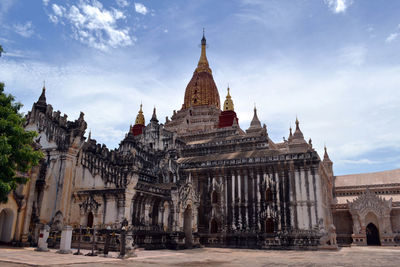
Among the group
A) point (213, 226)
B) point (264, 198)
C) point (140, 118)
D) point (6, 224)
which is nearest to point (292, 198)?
point (264, 198)

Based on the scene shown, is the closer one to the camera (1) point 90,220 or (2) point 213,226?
(1) point 90,220

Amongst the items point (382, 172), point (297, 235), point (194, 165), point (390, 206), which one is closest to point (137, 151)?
point (194, 165)

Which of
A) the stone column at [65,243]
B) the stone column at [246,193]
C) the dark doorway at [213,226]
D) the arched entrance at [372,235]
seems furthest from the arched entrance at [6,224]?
the arched entrance at [372,235]

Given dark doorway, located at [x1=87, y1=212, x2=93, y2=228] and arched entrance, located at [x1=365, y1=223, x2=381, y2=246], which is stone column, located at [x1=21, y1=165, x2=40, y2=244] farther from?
arched entrance, located at [x1=365, y1=223, x2=381, y2=246]

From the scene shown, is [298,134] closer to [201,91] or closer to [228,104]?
[228,104]

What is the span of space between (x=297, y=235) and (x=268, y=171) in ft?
22.7

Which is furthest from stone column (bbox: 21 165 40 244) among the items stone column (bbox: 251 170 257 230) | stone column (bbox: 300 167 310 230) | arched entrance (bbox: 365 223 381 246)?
arched entrance (bbox: 365 223 381 246)

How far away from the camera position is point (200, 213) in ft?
125

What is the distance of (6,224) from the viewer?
79.4ft

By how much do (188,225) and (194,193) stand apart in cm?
307

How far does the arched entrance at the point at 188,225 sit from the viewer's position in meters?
32.4

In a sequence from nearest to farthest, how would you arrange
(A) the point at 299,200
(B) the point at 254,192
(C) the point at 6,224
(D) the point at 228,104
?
(C) the point at 6,224 < (A) the point at 299,200 < (B) the point at 254,192 < (D) the point at 228,104

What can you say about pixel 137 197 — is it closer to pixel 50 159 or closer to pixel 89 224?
pixel 89 224

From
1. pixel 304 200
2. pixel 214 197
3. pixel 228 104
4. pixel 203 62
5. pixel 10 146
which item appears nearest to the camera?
pixel 10 146
